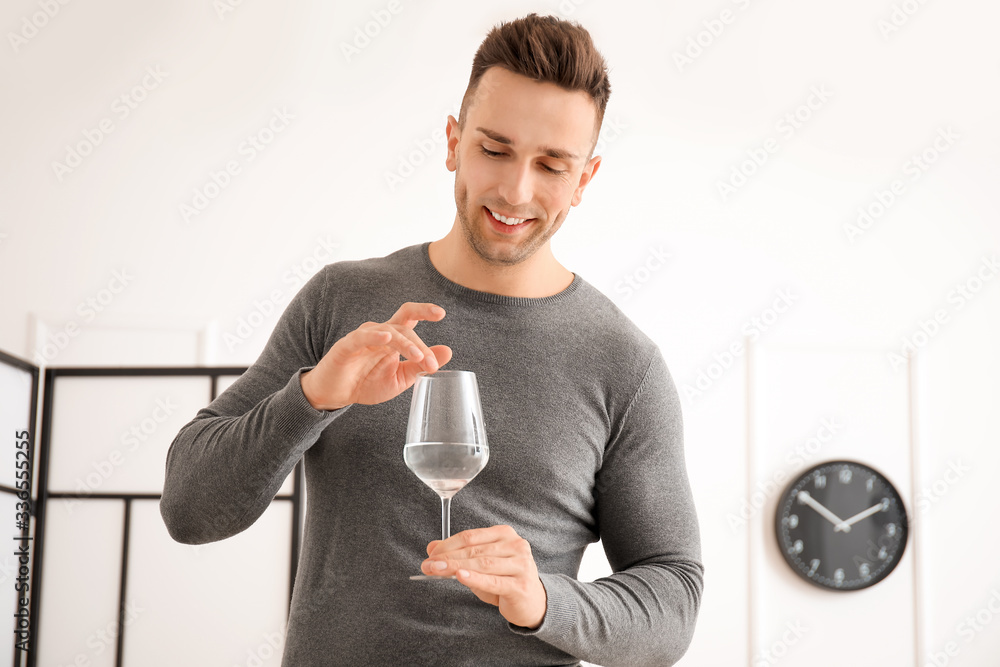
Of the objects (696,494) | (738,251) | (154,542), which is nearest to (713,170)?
(738,251)

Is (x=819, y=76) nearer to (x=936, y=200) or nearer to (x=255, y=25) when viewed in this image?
(x=936, y=200)

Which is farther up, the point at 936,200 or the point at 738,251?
the point at 936,200

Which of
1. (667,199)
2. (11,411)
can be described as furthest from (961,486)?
(11,411)

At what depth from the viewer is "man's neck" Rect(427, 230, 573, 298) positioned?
4.27ft

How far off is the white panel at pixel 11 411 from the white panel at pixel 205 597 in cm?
42

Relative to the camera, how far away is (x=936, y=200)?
3588 mm

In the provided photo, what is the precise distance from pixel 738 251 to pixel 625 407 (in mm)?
2363

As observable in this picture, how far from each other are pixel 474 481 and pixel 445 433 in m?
0.29

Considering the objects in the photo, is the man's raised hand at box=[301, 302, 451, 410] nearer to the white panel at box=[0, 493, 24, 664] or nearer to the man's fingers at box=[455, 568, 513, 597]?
the man's fingers at box=[455, 568, 513, 597]

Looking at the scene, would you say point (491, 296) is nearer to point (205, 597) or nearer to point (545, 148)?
point (545, 148)

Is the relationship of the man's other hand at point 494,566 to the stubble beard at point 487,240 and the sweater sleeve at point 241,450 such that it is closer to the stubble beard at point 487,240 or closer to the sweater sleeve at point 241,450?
the sweater sleeve at point 241,450

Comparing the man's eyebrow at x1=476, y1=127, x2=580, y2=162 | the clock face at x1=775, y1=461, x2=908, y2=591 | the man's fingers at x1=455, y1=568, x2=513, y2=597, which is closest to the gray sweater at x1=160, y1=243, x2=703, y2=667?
the man's fingers at x1=455, y1=568, x2=513, y2=597

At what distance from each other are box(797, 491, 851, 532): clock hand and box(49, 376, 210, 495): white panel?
7.09 ft

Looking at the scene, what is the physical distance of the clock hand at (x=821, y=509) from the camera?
3332mm
